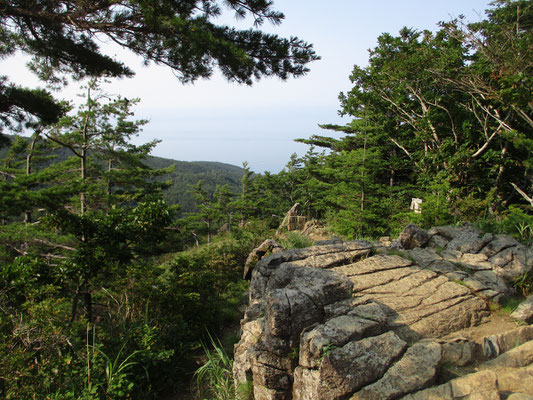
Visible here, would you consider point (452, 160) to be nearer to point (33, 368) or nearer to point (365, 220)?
point (365, 220)

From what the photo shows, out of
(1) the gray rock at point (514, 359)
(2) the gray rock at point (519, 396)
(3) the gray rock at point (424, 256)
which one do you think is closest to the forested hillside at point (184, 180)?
(3) the gray rock at point (424, 256)

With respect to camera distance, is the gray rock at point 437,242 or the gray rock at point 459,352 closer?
the gray rock at point 459,352

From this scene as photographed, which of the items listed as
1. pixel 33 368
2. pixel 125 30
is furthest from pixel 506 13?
pixel 33 368

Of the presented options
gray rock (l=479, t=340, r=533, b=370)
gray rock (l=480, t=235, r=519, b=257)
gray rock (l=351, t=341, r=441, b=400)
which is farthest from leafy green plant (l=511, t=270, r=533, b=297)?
gray rock (l=351, t=341, r=441, b=400)

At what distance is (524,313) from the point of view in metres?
3.63

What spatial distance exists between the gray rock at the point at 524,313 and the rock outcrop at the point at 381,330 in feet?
0.85

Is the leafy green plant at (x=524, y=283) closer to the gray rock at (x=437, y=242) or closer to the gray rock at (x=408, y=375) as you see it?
the gray rock at (x=437, y=242)

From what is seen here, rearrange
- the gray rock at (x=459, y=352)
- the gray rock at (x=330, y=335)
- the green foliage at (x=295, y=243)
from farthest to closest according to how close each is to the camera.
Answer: the green foliage at (x=295, y=243) → the gray rock at (x=459, y=352) → the gray rock at (x=330, y=335)

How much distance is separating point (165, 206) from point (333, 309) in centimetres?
400

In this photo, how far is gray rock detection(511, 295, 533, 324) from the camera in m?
3.60

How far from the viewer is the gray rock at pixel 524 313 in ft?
11.8

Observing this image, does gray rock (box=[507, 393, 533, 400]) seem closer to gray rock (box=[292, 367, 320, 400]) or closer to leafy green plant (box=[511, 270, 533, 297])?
gray rock (box=[292, 367, 320, 400])

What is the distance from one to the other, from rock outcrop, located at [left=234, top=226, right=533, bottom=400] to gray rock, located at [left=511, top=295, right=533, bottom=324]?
0.26 m

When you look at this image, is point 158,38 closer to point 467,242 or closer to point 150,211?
point 150,211
